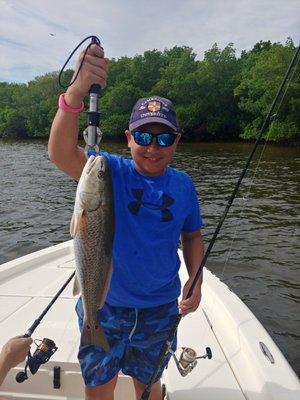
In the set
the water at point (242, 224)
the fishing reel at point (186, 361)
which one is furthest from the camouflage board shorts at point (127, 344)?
the water at point (242, 224)

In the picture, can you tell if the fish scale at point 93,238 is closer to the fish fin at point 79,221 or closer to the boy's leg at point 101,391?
the fish fin at point 79,221

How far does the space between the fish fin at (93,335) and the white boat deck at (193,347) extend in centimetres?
94

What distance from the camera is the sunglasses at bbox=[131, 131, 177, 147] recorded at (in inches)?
97.7

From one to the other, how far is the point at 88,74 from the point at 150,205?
2.88ft

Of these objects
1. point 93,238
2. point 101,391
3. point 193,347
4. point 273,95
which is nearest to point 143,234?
point 93,238

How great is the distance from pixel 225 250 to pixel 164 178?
7.97 m

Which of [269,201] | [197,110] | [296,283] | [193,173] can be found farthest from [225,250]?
[197,110]

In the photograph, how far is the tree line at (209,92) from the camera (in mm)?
36844

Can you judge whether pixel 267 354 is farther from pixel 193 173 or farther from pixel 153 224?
Answer: pixel 193 173

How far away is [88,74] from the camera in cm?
216

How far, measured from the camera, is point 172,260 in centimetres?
264

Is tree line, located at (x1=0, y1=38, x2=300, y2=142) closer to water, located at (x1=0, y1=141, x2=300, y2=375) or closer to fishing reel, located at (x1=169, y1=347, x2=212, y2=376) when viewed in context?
water, located at (x1=0, y1=141, x2=300, y2=375)

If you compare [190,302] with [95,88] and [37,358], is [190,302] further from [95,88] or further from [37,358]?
[95,88]

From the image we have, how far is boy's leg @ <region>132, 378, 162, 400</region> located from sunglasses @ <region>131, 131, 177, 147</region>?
165 centimetres
